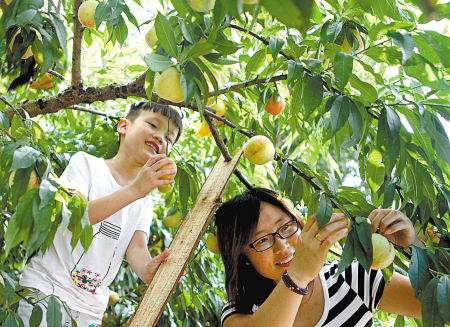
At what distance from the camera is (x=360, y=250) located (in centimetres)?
85

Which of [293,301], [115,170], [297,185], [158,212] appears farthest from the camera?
[158,212]

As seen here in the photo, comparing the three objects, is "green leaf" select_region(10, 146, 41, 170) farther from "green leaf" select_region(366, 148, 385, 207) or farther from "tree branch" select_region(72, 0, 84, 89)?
"green leaf" select_region(366, 148, 385, 207)

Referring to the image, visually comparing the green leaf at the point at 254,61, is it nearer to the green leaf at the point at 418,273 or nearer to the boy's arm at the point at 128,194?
the boy's arm at the point at 128,194

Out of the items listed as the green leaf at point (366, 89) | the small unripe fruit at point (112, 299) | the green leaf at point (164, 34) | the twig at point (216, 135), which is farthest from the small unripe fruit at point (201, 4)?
the small unripe fruit at point (112, 299)

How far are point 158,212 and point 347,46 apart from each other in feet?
6.72

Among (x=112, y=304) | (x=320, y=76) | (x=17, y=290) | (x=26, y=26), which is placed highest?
(x=26, y=26)

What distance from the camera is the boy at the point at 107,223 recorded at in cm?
125

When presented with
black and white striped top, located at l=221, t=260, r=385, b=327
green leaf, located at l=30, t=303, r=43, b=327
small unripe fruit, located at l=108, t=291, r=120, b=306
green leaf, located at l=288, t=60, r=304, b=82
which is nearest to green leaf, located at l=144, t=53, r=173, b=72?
green leaf, located at l=288, t=60, r=304, b=82

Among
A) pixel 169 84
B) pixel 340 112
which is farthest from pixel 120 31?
pixel 340 112

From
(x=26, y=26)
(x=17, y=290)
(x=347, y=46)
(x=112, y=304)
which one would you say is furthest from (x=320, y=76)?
(x=112, y=304)

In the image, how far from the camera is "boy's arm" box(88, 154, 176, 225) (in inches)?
47.5

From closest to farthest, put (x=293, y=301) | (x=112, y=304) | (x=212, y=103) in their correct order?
(x=293, y=301) < (x=212, y=103) < (x=112, y=304)

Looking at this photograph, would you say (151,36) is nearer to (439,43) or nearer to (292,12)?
(439,43)

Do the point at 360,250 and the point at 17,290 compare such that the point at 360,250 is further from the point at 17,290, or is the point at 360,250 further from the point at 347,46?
the point at 17,290
